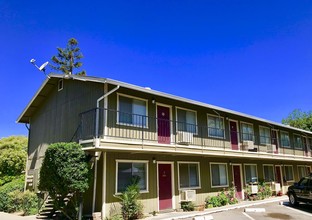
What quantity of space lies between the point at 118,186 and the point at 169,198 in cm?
351

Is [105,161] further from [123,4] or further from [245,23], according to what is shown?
[245,23]

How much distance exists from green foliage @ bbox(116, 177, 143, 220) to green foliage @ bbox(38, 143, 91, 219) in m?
1.91

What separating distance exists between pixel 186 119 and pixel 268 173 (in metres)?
12.1

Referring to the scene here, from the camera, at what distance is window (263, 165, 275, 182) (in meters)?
24.0

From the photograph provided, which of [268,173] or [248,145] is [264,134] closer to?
[268,173]

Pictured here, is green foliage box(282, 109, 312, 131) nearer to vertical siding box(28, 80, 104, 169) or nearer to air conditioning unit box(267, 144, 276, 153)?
air conditioning unit box(267, 144, 276, 153)

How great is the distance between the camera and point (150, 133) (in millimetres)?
14539

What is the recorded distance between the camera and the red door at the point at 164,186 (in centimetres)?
1464

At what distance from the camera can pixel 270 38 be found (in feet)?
58.8

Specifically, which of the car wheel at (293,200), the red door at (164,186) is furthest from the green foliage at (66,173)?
the car wheel at (293,200)

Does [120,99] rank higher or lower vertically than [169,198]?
higher

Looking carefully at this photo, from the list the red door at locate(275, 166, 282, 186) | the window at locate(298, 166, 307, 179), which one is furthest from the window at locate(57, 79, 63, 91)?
the window at locate(298, 166, 307, 179)

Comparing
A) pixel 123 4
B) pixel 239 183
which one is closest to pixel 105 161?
pixel 123 4

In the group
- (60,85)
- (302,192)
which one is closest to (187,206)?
(302,192)
